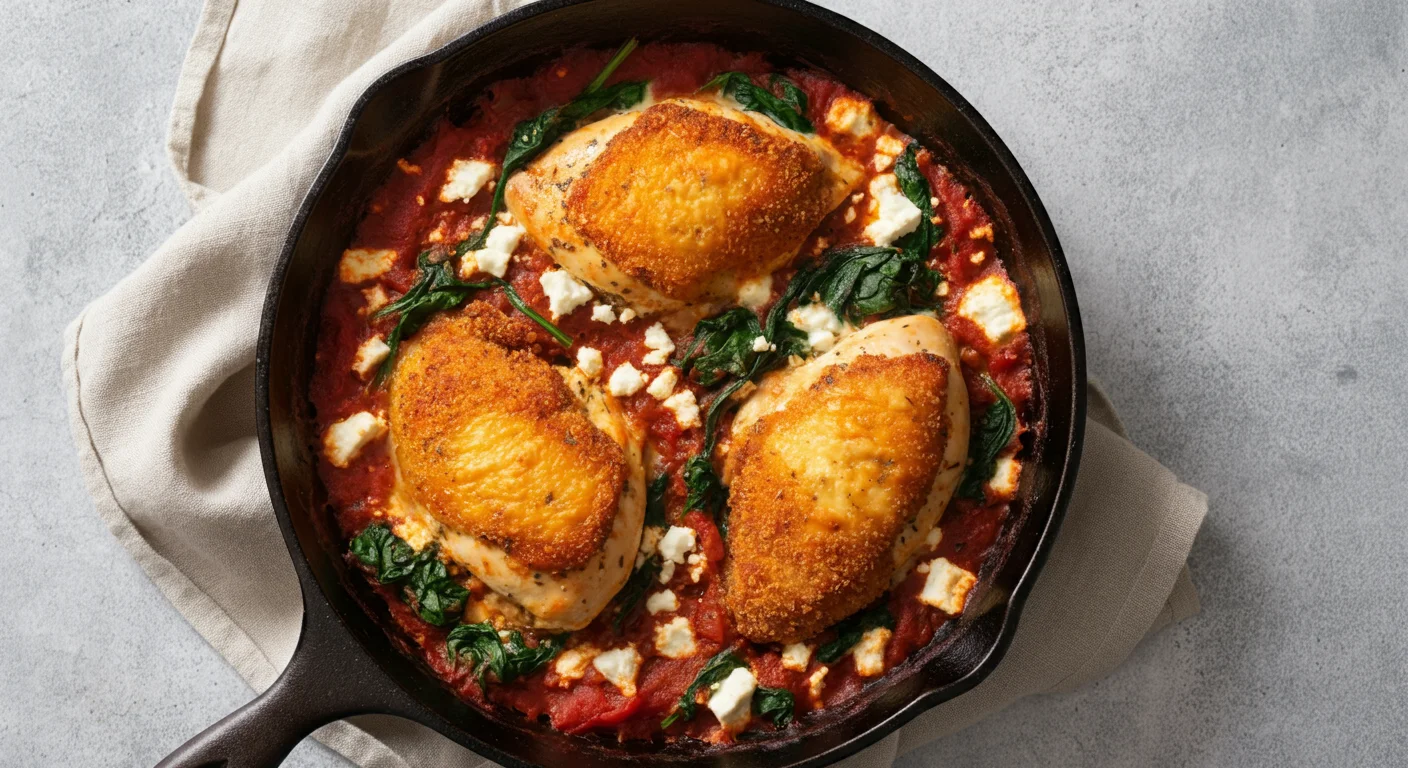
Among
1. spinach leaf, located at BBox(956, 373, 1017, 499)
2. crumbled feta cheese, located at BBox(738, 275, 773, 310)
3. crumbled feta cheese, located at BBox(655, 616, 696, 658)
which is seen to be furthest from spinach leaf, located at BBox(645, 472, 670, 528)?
spinach leaf, located at BBox(956, 373, 1017, 499)

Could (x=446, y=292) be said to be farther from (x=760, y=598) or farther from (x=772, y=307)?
(x=760, y=598)

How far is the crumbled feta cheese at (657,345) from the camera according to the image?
11.9ft

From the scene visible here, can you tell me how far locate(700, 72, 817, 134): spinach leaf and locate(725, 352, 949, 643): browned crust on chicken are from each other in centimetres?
95

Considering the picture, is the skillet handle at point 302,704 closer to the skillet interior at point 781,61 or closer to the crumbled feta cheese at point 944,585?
the skillet interior at point 781,61

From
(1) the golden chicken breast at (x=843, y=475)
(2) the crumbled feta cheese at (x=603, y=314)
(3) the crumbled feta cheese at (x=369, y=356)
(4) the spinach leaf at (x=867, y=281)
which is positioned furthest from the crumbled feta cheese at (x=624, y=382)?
(3) the crumbled feta cheese at (x=369, y=356)

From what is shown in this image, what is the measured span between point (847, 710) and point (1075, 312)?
5.31 ft

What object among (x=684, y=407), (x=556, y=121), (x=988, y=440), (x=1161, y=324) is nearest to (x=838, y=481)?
(x=684, y=407)

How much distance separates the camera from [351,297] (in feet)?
12.1

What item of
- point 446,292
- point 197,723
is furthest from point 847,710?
point 197,723

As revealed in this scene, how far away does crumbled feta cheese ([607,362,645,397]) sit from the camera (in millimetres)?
3592

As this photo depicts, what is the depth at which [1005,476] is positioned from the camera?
3.74 m

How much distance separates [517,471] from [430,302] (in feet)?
2.39

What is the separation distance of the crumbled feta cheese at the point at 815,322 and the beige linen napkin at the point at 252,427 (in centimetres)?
115

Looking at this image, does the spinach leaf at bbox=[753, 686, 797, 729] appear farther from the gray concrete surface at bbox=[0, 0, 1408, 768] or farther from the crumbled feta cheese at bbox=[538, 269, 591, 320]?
the crumbled feta cheese at bbox=[538, 269, 591, 320]
